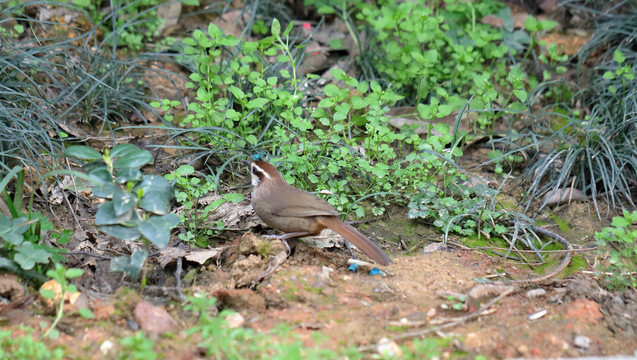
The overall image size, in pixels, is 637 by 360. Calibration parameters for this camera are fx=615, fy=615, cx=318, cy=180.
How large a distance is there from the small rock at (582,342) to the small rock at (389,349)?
0.95 metres

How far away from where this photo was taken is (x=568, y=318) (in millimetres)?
3496

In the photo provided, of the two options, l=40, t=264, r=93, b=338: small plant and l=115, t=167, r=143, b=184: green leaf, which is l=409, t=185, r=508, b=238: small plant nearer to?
l=115, t=167, r=143, b=184: green leaf

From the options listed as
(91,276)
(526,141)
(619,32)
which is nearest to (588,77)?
(619,32)

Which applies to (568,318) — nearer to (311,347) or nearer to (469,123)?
(311,347)

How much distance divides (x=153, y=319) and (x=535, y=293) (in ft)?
7.89

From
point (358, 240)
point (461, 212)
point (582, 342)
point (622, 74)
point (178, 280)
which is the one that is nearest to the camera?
point (582, 342)

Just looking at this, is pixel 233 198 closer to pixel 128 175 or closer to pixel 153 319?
pixel 128 175

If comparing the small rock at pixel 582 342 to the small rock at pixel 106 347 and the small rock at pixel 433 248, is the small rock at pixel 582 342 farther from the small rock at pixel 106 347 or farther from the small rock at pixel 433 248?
the small rock at pixel 106 347

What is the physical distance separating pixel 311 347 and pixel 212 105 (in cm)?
288

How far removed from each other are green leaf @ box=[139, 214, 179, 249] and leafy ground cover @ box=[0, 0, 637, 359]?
0.02m

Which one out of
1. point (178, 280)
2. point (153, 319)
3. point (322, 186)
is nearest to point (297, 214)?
point (322, 186)

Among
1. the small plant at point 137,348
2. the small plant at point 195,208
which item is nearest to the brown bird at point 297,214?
the small plant at point 195,208

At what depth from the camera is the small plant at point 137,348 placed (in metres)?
2.93

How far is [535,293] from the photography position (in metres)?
4.01
